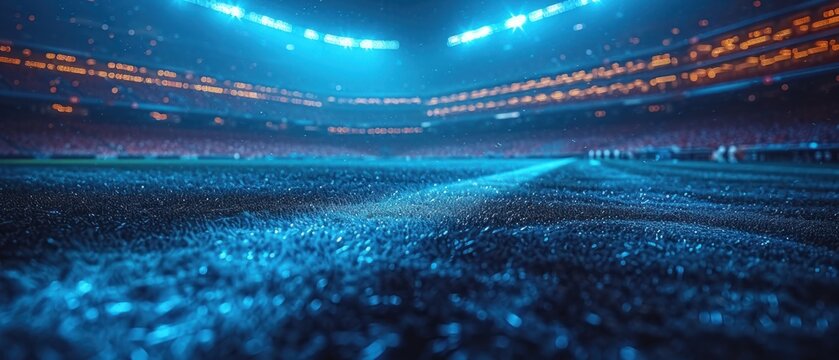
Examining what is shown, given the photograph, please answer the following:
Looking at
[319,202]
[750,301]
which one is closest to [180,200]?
[319,202]

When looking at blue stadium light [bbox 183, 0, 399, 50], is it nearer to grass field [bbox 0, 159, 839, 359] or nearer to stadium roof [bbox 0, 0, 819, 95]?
stadium roof [bbox 0, 0, 819, 95]

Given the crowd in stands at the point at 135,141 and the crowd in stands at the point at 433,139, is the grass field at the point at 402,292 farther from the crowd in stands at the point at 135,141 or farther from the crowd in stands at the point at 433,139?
the crowd in stands at the point at 135,141

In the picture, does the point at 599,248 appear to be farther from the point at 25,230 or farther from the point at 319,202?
the point at 25,230

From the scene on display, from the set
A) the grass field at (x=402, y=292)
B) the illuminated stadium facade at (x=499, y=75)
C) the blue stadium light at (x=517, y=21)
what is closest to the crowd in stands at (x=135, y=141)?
the illuminated stadium facade at (x=499, y=75)

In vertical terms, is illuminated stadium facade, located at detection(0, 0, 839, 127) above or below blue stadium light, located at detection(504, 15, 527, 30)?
below

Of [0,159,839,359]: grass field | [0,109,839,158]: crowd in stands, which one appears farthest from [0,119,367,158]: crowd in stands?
[0,159,839,359]: grass field

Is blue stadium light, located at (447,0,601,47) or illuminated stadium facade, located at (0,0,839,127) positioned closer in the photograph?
illuminated stadium facade, located at (0,0,839,127)
